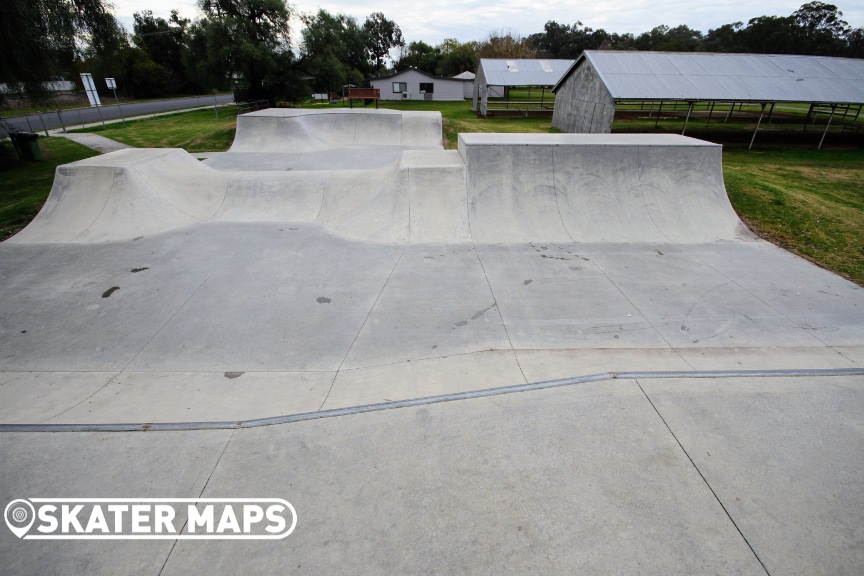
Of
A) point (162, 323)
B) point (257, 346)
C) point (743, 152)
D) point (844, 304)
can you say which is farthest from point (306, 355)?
point (743, 152)

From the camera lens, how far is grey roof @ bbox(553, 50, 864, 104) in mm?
17375

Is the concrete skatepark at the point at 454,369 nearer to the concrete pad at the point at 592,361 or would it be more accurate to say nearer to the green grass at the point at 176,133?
the concrete pad at the point at 592,361

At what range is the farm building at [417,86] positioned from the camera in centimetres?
4131

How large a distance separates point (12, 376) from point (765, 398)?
321 inches

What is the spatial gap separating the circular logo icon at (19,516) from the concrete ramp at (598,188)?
7.37 meters

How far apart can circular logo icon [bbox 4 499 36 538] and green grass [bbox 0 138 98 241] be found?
868 cm

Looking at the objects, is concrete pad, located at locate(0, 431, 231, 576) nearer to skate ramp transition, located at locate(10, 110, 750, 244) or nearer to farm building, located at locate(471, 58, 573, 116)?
skate ramp transition, located at locate(10, 110, 750, 244)

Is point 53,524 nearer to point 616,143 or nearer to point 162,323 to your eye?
point 162,323

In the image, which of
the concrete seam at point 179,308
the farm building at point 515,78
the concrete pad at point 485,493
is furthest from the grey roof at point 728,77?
the concrete pad at point 485,493

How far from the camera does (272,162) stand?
1489 centimetres

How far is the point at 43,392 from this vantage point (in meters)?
4.38

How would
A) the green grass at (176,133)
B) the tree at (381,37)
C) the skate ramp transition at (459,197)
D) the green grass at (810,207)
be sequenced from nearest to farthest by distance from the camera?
the green grass at (810,207) → the skate ramp transition at (459,197) → the green grass at (176,133) → the tree at (381,37)

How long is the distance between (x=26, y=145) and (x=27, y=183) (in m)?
4.20

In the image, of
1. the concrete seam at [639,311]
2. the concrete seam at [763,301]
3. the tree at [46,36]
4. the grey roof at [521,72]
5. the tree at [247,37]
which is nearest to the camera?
the concrete seam at [639,311]
